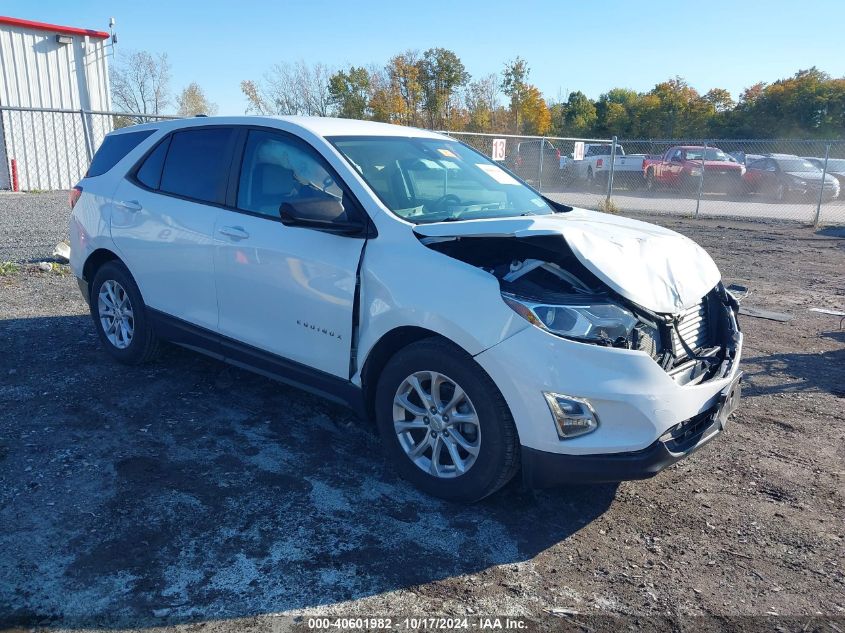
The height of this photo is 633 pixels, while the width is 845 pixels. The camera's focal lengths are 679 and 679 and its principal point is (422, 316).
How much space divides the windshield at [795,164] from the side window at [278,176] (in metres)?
22.1

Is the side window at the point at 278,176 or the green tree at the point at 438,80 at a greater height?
the green tree at the point at 438,80

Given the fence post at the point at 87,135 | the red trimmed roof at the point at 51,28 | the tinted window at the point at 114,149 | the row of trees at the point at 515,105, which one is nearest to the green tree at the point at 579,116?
the row of trees at the point at 515,105

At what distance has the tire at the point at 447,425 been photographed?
316cm

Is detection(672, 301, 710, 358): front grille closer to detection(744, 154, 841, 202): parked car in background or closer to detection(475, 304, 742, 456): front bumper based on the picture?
detection(475, 304, 742, 456): front bumper

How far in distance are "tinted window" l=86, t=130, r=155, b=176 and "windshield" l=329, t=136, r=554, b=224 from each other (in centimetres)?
210

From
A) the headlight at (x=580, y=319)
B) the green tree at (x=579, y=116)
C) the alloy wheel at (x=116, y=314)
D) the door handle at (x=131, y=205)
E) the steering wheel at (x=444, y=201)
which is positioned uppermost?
the green tree at (x=579, y=116)

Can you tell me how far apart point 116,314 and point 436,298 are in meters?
3.28

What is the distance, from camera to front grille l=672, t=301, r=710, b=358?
3.32 meters

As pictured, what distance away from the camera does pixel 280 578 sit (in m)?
2.87

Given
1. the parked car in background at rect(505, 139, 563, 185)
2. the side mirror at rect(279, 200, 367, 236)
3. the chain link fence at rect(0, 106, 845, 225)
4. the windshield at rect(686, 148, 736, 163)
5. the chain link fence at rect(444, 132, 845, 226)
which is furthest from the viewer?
the windshield at rect(686, 148, 736, 163)

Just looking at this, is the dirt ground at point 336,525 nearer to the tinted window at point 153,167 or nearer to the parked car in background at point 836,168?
the tinted window at point 153,167

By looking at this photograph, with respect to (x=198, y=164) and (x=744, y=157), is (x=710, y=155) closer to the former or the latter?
(x=744, y=157)

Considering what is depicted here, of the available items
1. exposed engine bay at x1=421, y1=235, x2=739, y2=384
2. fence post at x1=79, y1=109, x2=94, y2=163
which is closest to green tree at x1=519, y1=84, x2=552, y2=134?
fence post at x1=79, y1=109, x2=94, y2=163

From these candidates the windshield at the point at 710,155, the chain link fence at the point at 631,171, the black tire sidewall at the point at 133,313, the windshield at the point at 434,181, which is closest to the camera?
the windshield at the point at 434,181
